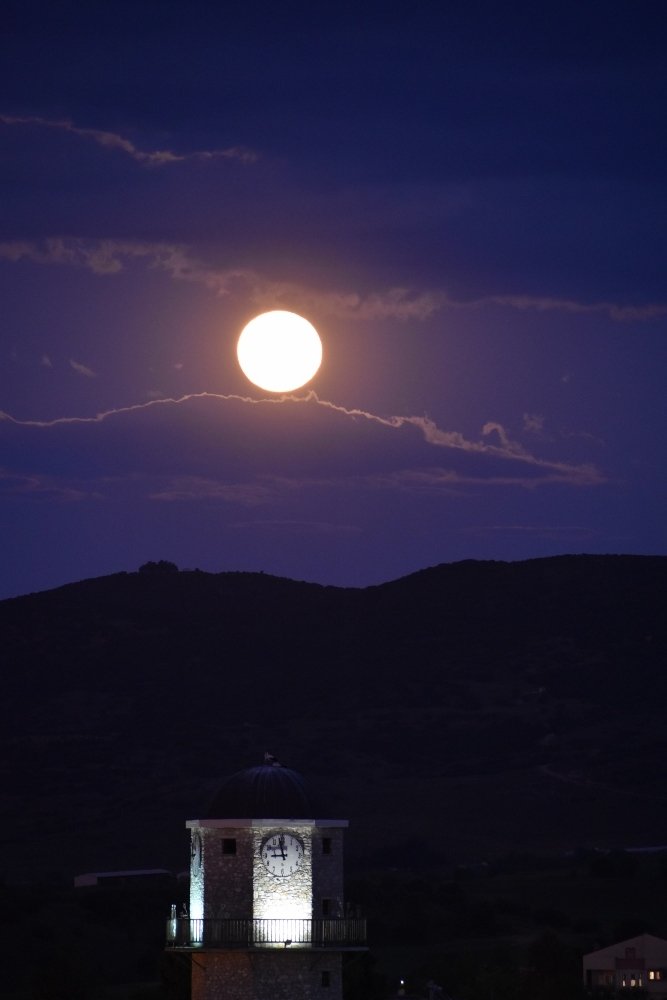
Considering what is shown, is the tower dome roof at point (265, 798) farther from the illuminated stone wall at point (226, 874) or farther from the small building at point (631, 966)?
the small building at point (631, 966)

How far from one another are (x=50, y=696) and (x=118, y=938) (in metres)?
89.0

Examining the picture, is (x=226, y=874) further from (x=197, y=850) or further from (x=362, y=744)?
(x=362, y=744)

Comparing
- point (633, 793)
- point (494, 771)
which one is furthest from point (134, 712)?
point (633, 793)

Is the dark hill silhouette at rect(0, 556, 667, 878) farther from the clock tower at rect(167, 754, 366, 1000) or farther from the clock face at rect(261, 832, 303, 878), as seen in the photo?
the clock face at rect(261, 832, 303, 878)

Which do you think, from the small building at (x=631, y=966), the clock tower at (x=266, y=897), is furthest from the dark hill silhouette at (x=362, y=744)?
the clock tower at (x=266, y=897)

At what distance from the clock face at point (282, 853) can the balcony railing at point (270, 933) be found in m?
0.86

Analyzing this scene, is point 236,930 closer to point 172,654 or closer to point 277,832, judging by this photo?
point 277,832

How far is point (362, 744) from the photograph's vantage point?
17125cm

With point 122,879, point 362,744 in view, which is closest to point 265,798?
point 122,879

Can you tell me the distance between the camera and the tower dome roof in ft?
132

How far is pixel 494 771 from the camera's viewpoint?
16175cm

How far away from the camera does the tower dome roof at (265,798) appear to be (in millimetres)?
40250

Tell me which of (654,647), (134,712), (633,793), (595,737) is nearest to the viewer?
(633,793)

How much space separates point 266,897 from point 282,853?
0.81 m
